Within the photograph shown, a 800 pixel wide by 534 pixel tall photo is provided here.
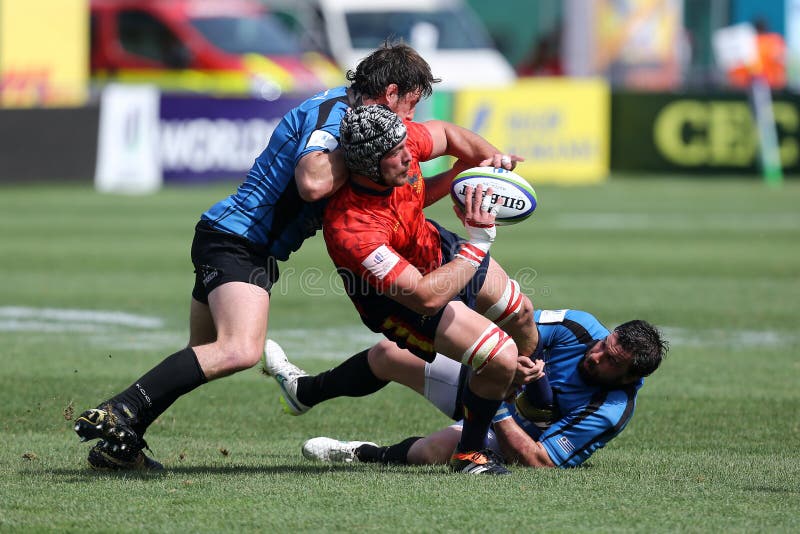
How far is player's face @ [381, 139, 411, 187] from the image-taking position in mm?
6102

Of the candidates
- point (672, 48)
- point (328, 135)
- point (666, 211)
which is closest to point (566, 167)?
point (666, 211)

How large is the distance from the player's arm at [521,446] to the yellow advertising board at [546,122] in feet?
63.8

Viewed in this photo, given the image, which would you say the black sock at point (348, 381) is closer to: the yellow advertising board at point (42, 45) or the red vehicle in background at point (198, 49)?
the red vehicle in background at point (198, 49)

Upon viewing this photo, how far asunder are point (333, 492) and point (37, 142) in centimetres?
1879

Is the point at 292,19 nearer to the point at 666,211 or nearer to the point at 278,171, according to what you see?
the point at 666,211

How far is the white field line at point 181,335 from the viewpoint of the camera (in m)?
10.7

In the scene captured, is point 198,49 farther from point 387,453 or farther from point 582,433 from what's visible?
point 582,433

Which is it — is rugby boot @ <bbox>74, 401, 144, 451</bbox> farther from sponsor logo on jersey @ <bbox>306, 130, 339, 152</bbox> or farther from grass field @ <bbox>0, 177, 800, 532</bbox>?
sponsor logo on jersey @ <bbox>306, 130, 339, 152</bbox>

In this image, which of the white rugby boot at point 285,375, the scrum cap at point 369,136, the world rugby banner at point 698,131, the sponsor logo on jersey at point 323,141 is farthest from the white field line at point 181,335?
the world rugby banner at point 698,131

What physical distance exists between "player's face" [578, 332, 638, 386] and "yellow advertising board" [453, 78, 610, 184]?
757 inches

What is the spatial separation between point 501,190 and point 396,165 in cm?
61

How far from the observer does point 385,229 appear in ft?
20.7

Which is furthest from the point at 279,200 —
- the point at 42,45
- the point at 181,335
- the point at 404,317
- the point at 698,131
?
the point at 42,45

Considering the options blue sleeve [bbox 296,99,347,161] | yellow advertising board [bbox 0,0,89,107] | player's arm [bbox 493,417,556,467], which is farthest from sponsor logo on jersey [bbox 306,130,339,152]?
yellow advertising board [bbox 0,0,89,107]
